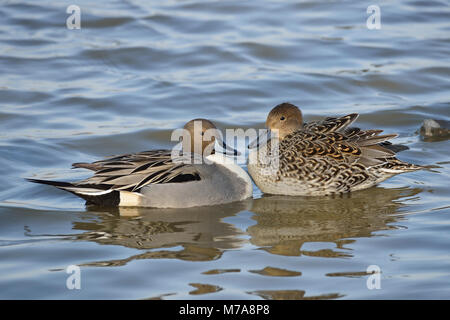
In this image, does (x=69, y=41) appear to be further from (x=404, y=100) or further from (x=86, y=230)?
(x=86, y=230)

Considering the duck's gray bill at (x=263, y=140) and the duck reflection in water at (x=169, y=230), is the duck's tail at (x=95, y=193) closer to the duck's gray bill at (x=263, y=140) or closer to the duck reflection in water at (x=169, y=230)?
the duck reflection in water at (x=169, y=230)

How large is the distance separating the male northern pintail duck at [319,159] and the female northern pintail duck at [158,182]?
1.29 feet

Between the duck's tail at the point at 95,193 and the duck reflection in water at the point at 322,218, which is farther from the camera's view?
the duck's tail at the point at 95,193

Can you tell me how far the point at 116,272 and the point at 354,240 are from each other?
1.85 meters

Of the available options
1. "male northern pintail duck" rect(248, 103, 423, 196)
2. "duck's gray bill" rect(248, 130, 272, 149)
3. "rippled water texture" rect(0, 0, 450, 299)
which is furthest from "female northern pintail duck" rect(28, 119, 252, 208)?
"duck's gray bill" rect(248, 130, 272, 149)

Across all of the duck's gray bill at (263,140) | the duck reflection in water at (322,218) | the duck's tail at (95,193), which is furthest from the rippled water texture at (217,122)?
the duck's gray bill at (263,140)

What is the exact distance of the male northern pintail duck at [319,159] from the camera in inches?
271

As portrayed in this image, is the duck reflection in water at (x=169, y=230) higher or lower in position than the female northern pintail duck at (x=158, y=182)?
lower

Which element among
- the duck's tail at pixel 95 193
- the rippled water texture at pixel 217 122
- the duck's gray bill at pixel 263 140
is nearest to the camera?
the rippled water texture at pixel 217 122

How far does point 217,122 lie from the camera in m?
8.88

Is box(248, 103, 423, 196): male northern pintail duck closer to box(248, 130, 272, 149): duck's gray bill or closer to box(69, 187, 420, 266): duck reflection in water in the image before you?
box(248, 130, 272, 149): duck's gray bill

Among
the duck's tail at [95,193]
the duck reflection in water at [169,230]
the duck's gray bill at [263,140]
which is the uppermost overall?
the duck's gray bill at [263,140]

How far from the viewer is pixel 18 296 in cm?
487

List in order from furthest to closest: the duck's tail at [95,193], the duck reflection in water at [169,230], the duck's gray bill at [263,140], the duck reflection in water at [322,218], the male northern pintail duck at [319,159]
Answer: the duck's gray bill at [263,140]
the male northern pintail duck at [319,159]
the duck's tail at [95,193]
the duck reflection in water at [322,218]
the duck reflection in water at [169,230]
